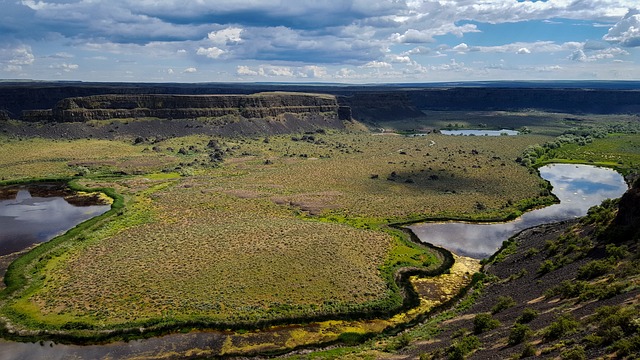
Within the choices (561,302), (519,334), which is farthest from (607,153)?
(519,334)

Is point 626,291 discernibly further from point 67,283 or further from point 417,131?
point 417,131


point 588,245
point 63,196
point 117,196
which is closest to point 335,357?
point 588,245

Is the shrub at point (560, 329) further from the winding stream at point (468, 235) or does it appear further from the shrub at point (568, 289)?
the winding stream at point (468, 235)

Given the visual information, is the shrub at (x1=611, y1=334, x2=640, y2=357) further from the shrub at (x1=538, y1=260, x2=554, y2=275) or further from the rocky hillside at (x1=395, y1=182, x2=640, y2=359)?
the shrub at (x1=538, y1=260, x2=554, y2=275)

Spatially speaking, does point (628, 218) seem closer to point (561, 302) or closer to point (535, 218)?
point (561, 302)

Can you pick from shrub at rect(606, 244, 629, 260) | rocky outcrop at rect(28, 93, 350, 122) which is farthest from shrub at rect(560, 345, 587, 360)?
rocky outcrop at rect(28, 93, 350, 122)
